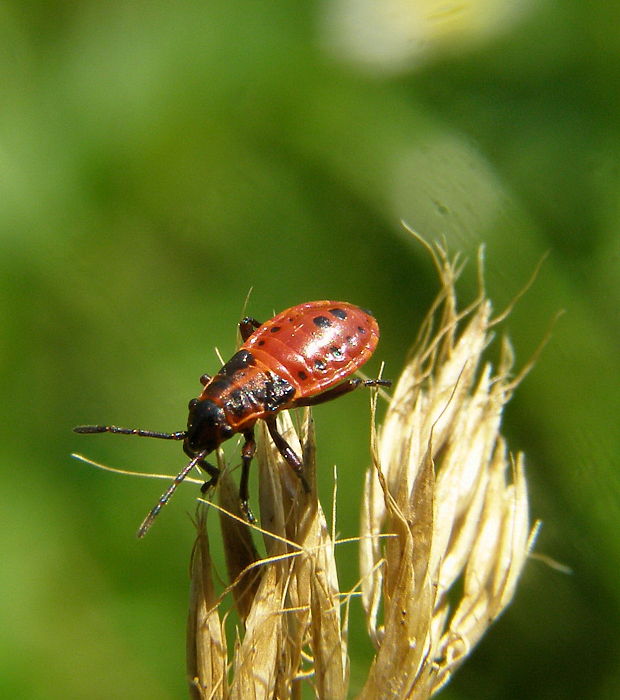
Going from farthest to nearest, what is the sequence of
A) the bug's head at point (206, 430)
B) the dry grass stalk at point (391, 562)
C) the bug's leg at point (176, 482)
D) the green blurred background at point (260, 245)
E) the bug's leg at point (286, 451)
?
the green blurred background at point (260, 245) < the bug's head at point (206, 430) < the bug's leg at point (176, 482) < the bug's leg at point (286, 451) < the dry grass stalk at point (391, 562)

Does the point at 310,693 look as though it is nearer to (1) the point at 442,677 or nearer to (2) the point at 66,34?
(1) the point at 442,677

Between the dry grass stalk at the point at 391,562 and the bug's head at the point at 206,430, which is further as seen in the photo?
the bug's head at the point at 206,430

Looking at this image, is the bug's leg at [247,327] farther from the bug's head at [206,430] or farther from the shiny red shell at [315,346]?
the bug's head at [206,430]

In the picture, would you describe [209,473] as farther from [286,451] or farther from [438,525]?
[438,525]

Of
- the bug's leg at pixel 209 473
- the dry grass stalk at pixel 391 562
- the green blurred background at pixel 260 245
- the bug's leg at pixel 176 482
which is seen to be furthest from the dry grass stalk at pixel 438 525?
the green blurred background at pixel 260 245

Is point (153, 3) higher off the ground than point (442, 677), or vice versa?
point (153, 3)

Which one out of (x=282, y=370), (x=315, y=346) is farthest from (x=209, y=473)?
(x=315, y=346)

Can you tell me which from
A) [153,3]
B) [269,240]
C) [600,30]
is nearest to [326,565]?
[269,240]
